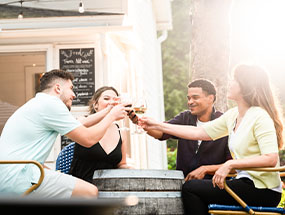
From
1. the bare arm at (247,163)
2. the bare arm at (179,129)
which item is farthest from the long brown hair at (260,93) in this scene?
the bare arm at (179,129)

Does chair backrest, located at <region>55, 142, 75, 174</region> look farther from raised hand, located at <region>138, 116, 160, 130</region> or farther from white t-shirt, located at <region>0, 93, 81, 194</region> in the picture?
white t-shirt, located at <region>0, 93, 81, 194</region>

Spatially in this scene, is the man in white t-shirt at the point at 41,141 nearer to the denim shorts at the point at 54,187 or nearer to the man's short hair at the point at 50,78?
the denim shorts at the point at 54,187

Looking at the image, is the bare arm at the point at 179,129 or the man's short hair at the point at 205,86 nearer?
the bare arm at the point at 179,129

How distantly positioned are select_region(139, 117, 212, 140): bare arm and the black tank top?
0.36 metres

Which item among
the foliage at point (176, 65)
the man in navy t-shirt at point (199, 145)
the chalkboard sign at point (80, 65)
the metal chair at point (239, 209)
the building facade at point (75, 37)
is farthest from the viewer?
the foliage at point (176, 65)

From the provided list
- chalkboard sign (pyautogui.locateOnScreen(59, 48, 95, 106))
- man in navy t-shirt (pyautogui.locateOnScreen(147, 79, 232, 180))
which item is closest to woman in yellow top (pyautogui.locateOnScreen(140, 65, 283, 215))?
A: man in navy t-shirt (pyautogui.locateOnScreen(147, 79, 232, 180))

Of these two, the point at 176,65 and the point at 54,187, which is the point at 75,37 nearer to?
the point at 54,187

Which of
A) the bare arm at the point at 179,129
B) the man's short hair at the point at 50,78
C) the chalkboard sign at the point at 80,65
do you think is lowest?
the bare arm at the point at 179,129

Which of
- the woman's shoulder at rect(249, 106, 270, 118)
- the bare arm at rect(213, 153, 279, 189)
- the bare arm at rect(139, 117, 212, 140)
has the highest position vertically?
the woman's shoulder at rect(249, 106, 270, 118)

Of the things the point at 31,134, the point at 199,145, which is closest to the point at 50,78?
the point at 31,134

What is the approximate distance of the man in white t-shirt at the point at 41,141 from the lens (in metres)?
2.66

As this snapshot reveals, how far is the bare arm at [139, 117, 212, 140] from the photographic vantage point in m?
3.18

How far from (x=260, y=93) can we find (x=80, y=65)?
3530 mm

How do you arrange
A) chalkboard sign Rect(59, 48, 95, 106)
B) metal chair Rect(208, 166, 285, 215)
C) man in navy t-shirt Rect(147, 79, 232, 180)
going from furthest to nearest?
chalkboard sign Rect(59, 48, 95, 106), man in navy t-shirt Rect(147, 79, 232, 180), metal chair Rect(208, 166, 285, 215)
